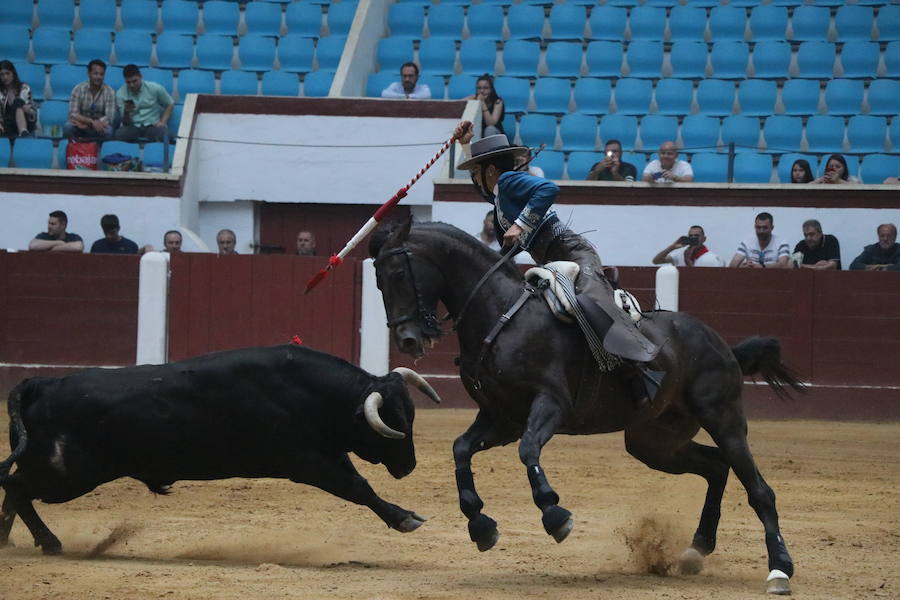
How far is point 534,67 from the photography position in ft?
51.1

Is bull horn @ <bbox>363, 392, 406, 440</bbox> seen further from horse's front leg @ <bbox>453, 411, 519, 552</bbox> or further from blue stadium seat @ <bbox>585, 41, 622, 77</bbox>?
blue stadium seat @ <bbox>585, 41, 622, 77</bbox>

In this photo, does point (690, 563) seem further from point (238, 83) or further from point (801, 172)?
point (238, 83)

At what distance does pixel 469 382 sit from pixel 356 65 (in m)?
10.2

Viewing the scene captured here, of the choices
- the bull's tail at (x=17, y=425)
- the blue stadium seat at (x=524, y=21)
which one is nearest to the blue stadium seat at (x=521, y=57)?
the blue stadium seat at (x=524, y=21)

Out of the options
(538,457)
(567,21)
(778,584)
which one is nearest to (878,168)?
(567,21)

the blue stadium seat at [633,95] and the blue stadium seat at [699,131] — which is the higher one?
the blue stadium seat at [633,95]

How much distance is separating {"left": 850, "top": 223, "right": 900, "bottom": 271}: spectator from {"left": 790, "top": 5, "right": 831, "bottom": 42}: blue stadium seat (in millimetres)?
3798

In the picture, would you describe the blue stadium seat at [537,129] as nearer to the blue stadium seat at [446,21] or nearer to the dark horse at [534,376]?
the blue stadium seat at [446,21]

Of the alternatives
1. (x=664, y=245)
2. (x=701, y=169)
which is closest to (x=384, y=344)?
(x=664, y=245)

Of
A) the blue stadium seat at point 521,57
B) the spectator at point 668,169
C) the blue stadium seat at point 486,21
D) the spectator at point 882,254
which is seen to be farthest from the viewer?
the blue stadium seat at point 486,21

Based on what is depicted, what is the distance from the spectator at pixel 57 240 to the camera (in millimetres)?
12945

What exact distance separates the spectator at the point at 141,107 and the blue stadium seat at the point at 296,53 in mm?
1988

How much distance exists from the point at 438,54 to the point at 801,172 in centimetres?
472

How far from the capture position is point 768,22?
15.7 metres
